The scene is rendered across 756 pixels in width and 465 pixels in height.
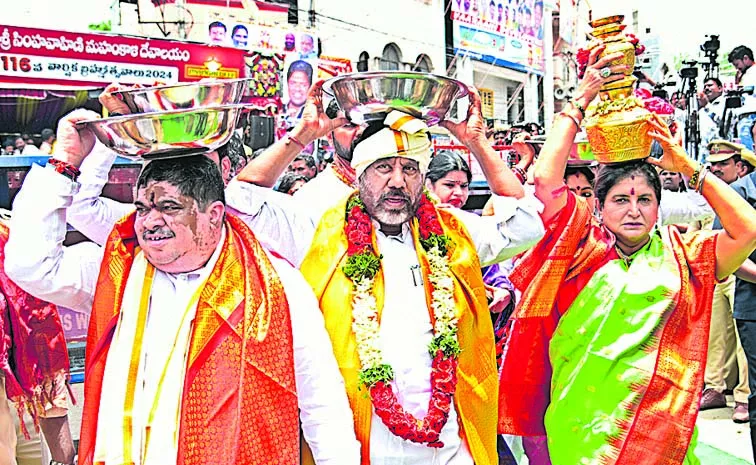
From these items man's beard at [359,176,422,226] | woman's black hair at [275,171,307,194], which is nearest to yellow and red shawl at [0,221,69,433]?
man's beard at [359,176,422,226]

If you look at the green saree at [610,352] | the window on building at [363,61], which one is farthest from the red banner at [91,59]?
the green saree at [610,352]

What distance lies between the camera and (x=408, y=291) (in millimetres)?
3014

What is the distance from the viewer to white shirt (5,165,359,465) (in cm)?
243

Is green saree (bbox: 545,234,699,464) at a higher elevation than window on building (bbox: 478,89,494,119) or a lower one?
lower

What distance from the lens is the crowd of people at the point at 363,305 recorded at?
238cm

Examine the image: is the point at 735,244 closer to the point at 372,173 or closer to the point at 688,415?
the point at 688,415

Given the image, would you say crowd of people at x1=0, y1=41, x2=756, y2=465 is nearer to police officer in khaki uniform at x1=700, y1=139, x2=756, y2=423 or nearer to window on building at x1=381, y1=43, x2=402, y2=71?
police officer in khaki uniform at x1=700, y1=139, x2=756, y2=423

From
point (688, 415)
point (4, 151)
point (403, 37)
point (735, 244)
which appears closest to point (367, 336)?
point (688, 415)

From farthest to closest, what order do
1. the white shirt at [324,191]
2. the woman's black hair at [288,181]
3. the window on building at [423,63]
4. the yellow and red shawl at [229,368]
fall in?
the window on building at [423,63]
the woman's black hair at [288,181]
the white shirt at [324,191]
the yellow and red shawl at [229,368]

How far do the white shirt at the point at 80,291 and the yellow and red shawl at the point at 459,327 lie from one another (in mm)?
323

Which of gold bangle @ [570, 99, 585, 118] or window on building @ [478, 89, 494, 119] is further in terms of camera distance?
window on building @ [478, 89, 494, 119]

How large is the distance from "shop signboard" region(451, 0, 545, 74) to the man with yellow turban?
2245cm

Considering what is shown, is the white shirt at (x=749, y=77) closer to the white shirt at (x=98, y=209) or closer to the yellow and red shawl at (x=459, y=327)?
the yellow and red shawl at (x=459, y=327)

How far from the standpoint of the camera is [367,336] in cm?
286
